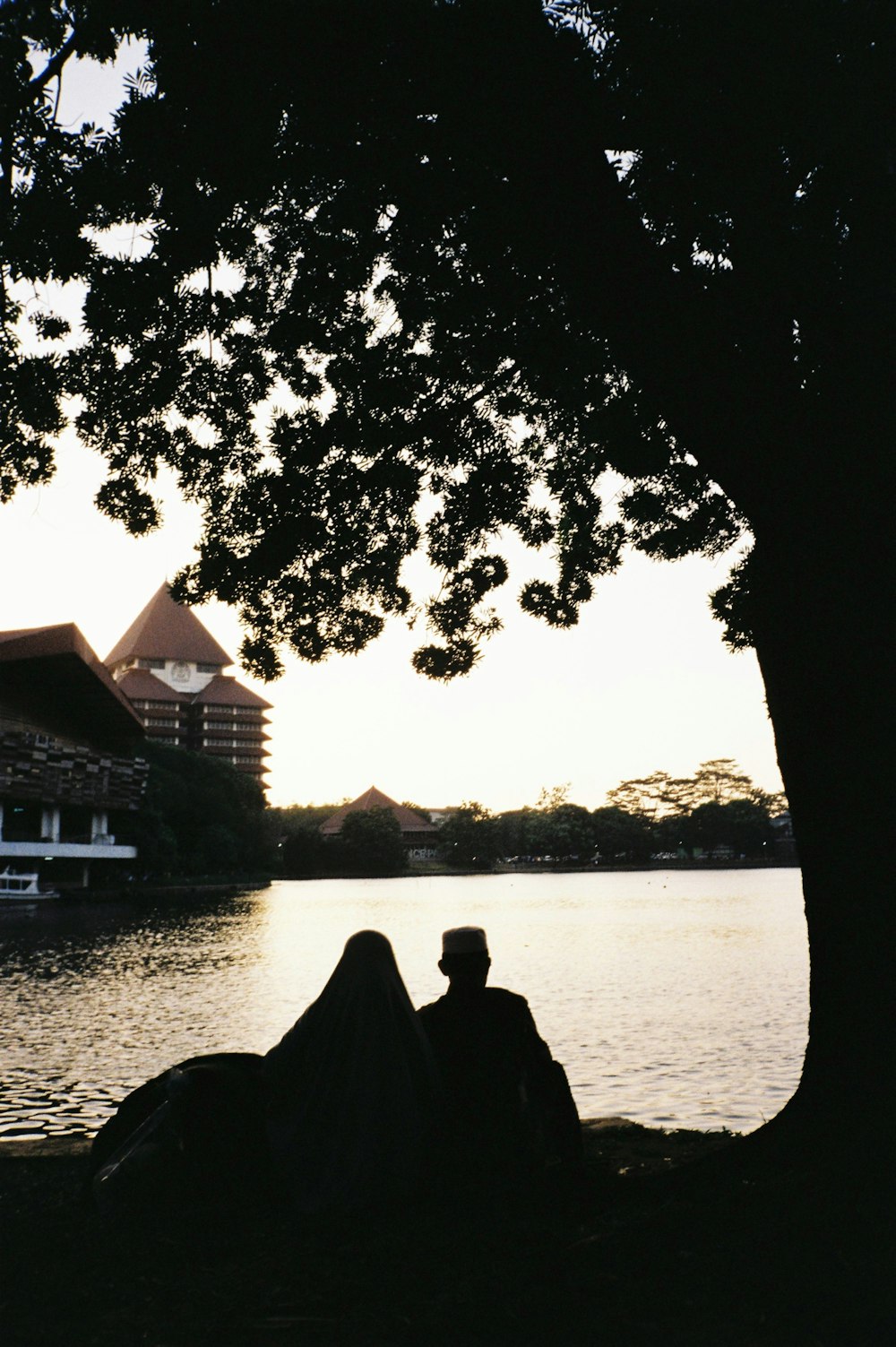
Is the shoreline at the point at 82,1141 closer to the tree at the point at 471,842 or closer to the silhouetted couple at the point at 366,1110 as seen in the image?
the silhouetted couple at the point at 366,1110

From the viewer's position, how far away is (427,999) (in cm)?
1588

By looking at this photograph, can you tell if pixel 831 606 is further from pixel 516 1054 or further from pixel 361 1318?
pixel 361 1318

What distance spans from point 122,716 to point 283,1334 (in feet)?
195

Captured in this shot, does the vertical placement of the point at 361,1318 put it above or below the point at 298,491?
below

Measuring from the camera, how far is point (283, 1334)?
114 inches

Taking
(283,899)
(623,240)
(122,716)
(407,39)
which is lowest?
(283,899)

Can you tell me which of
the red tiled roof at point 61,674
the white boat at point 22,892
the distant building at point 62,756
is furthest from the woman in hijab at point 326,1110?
the red tiled roof at point 61,674

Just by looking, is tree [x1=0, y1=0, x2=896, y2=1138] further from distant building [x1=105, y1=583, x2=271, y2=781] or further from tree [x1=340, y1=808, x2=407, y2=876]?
distant building [x1=105, y1=583, x2=271, y2=781]

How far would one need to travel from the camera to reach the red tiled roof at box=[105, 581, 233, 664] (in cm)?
14375

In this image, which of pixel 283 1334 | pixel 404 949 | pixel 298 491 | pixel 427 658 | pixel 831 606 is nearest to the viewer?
pixel 283 1334

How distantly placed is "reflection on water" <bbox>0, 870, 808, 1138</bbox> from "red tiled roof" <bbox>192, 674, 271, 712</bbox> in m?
101

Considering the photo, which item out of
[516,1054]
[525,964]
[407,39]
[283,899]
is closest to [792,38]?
[407,39]

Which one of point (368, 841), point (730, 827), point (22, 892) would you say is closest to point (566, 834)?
point (730, 827)

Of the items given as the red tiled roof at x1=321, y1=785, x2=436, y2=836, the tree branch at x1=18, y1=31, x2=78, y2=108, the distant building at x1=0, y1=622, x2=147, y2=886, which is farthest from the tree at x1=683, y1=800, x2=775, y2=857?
the tree branch at x1=18, y1=31, x2=78, y2=108
